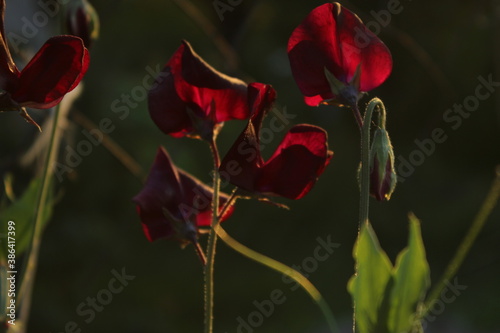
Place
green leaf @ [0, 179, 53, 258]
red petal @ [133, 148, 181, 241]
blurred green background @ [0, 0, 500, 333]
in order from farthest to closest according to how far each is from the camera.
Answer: blurred green background @ [0, 0, 500, 333] < green leaf @ [0, 179, 53, 258] < red petal @ [133, 148, 181, 241]

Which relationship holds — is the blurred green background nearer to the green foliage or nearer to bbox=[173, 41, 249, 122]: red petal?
bbox=[173, 41, 249, 122]: red petal

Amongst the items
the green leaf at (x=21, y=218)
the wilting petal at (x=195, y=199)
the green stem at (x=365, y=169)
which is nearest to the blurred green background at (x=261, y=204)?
the green leaf at (x=21, y=218)

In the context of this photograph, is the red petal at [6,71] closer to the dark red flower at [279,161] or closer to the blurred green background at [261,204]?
the dark red flower at [279,161]

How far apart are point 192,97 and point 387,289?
0.51 ft

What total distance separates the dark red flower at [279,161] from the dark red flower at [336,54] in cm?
2

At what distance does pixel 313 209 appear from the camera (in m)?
1.98

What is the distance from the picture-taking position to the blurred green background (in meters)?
1.62

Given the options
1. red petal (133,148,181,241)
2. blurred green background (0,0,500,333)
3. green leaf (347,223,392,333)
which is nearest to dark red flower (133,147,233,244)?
red petal (133,148,181,241)

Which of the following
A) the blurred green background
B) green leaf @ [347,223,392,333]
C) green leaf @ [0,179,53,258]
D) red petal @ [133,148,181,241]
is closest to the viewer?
green leaf @ [347,223,392,333]

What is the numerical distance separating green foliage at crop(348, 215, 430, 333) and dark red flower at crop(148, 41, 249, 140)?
4.8 inches

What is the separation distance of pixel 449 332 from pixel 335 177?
834mm

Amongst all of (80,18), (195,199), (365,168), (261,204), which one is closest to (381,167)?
(365,168)

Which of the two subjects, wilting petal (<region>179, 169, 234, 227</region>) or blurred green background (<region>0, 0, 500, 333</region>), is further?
blurred green background (<region>0, 0, 500, 333</region>)

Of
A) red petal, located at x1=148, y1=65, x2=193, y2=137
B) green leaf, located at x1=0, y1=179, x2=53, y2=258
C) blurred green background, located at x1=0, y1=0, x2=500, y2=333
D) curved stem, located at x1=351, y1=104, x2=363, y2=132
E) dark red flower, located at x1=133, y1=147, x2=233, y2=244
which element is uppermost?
curved stem, located at x1=351, y1=104, x2=363, y2=132
